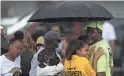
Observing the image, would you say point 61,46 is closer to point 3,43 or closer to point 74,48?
point 74,48

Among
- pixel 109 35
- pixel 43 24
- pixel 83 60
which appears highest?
pixel 83 60

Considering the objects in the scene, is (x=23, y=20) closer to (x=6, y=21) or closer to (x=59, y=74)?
(x=6, y=21)

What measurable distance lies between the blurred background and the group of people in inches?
192

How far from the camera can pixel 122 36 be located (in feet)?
54.1

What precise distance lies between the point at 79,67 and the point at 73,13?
3.77 ft

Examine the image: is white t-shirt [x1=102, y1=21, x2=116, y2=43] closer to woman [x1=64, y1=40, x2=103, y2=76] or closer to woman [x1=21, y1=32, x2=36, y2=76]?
woman [x1=21, y1=32, x2=36, y2=76]

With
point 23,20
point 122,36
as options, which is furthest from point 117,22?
point 23,20

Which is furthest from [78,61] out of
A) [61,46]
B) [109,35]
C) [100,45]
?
[109,35]

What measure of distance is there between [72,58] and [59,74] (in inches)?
11.4

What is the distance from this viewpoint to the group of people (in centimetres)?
848

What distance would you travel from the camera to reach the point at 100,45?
8867mm

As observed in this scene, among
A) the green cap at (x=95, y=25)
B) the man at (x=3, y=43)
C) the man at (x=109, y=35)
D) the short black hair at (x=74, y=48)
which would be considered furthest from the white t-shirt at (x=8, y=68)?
the man at (x=109, y=35)

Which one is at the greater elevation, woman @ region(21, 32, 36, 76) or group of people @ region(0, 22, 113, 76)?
group of people @ region(0, 22, 113, 76)

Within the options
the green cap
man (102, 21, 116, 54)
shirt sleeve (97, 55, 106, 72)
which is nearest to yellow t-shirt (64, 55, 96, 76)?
shirt sleeve (97, 55, 106, 72)
